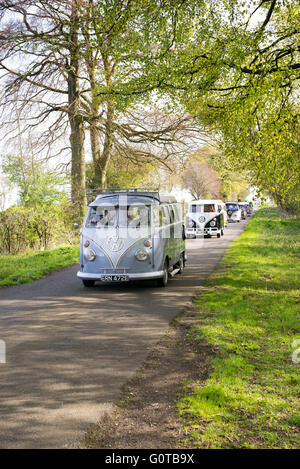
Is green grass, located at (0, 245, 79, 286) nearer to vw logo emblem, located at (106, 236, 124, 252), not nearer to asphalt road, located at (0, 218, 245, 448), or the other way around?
asphalt road, located at (0, 218, 245, 448)

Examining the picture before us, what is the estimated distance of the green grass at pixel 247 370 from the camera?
4234 millimetres

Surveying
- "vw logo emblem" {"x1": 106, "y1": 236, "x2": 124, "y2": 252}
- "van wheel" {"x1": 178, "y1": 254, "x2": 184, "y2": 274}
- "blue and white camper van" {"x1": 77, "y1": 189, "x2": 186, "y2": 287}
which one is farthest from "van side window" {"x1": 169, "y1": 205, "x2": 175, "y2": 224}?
"vw logo emblem" {"x1": 106, "y1": 236, "x2": 124, "y2": 252}

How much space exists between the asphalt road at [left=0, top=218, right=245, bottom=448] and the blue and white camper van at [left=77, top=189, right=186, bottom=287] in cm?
47

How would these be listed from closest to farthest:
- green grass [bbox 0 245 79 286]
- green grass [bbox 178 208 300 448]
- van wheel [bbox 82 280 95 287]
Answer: green grass [bbox 178 208 300 448]
van wheel [bbox 82 280 95 287]
green grass [bbox 0 245 79 286]

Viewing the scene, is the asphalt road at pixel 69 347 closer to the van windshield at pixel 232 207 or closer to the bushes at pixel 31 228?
the bushes at pixel 31 228

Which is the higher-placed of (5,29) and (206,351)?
(5,29)

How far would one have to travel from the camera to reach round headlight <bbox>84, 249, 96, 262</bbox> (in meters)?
11.6

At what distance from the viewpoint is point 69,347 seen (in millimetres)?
6906

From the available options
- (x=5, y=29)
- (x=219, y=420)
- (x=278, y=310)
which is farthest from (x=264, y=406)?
(x=5, y=29)

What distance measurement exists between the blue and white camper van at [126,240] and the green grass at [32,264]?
2533 millimetres
